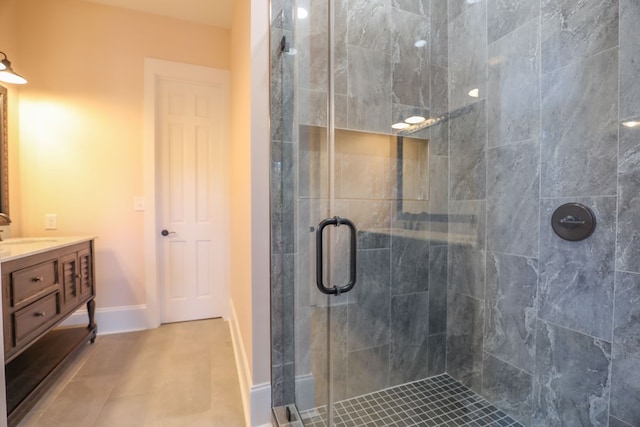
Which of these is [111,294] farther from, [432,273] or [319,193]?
[432,273]

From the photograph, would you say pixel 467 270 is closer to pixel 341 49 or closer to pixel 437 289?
pixel 437 289

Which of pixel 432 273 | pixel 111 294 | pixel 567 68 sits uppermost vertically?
pixel 567 68

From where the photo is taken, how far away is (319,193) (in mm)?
1485

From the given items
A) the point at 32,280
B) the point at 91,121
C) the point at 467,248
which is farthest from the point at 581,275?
the point at 91,121

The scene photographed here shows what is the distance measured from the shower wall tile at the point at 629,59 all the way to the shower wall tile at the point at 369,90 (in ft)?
3.20

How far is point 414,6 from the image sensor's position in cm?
178

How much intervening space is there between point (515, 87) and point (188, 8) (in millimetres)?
2683

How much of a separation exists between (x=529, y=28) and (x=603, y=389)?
1682mm

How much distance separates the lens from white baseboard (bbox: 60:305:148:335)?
8.31 feet

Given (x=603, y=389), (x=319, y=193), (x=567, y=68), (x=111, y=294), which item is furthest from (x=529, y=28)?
(x=111, y=294)

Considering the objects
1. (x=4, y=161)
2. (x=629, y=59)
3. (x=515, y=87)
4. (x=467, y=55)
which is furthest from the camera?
(x=4, y=161)

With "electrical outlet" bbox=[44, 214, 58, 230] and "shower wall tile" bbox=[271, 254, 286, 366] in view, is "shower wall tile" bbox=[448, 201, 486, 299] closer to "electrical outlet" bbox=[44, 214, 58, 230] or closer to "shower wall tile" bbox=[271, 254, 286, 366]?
"shower wall tile" bbox=[271, 254, 286, 366]

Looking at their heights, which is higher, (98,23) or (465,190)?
(98,23)

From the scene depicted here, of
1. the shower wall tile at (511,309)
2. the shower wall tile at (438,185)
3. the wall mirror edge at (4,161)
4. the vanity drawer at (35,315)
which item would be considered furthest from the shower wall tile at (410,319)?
the wall mirror edge at (4,161)
